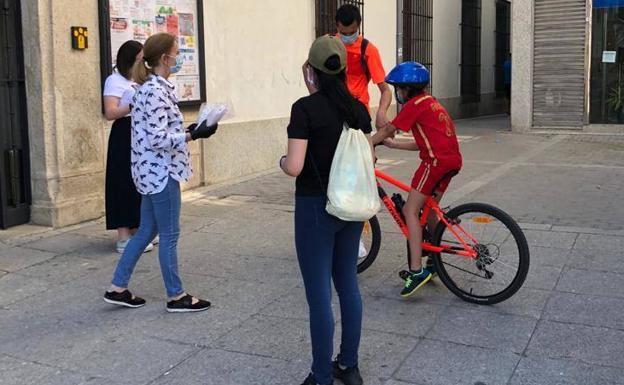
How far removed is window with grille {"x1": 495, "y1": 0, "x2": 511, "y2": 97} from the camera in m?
22.8

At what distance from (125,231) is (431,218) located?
8.86 ft

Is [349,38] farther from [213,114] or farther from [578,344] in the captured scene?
[578,344]

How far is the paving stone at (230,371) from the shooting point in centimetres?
370

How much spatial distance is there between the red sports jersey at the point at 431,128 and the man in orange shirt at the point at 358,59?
2.39 feet

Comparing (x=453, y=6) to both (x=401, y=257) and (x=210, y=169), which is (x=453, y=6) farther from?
(x=401, y=257)

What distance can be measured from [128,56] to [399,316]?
9.97 ft

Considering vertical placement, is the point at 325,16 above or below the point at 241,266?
above

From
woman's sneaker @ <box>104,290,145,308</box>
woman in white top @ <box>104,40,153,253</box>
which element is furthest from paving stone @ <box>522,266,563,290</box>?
woman in white top @ <box>104,40,153,253</box>

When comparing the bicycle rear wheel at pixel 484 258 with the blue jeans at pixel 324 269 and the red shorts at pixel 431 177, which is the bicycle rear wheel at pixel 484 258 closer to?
the red shorts at pixel 431 177

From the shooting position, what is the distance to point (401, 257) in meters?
5.98

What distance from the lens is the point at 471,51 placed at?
20.5 m

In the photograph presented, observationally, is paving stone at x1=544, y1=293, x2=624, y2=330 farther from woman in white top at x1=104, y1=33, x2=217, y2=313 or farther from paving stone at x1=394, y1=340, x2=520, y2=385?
woman in white top at x1=104, y1=33, x2=217, y2=313

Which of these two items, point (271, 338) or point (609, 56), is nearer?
point (271, 338)

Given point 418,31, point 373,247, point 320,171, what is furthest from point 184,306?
point 418,31
